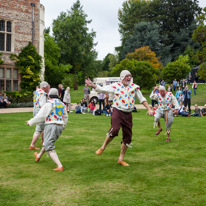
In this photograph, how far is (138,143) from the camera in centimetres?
873

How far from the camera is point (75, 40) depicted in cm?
5338

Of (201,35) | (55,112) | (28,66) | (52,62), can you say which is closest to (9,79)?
(28,66)

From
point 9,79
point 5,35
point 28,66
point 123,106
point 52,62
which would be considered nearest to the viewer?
point 123,106

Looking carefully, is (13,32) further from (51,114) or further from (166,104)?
(51,114)

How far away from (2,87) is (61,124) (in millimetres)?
20496

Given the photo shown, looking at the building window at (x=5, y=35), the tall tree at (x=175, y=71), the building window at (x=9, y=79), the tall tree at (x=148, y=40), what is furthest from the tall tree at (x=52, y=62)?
the building window at (x=5, y=35)

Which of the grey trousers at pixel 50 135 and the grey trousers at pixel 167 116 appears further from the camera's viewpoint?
the grey trousers at pixel 167 116

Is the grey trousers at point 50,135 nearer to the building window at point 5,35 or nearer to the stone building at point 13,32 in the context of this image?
the stone building at point 13,32

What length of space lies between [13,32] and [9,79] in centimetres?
423

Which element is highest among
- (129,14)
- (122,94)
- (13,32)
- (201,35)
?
(129,14)

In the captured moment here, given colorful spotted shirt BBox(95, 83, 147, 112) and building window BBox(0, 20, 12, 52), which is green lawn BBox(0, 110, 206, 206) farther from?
building window BBox(0, 20, 12, 52)

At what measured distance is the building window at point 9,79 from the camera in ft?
80.5

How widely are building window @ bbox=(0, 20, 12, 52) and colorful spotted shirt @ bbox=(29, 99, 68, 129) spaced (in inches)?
816

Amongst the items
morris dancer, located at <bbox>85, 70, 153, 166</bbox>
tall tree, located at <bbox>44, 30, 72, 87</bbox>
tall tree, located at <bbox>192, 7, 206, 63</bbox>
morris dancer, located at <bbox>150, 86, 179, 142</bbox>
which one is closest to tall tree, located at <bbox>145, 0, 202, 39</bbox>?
tall tree, located at <bbox>44, 30, 72, 87</bbox>
